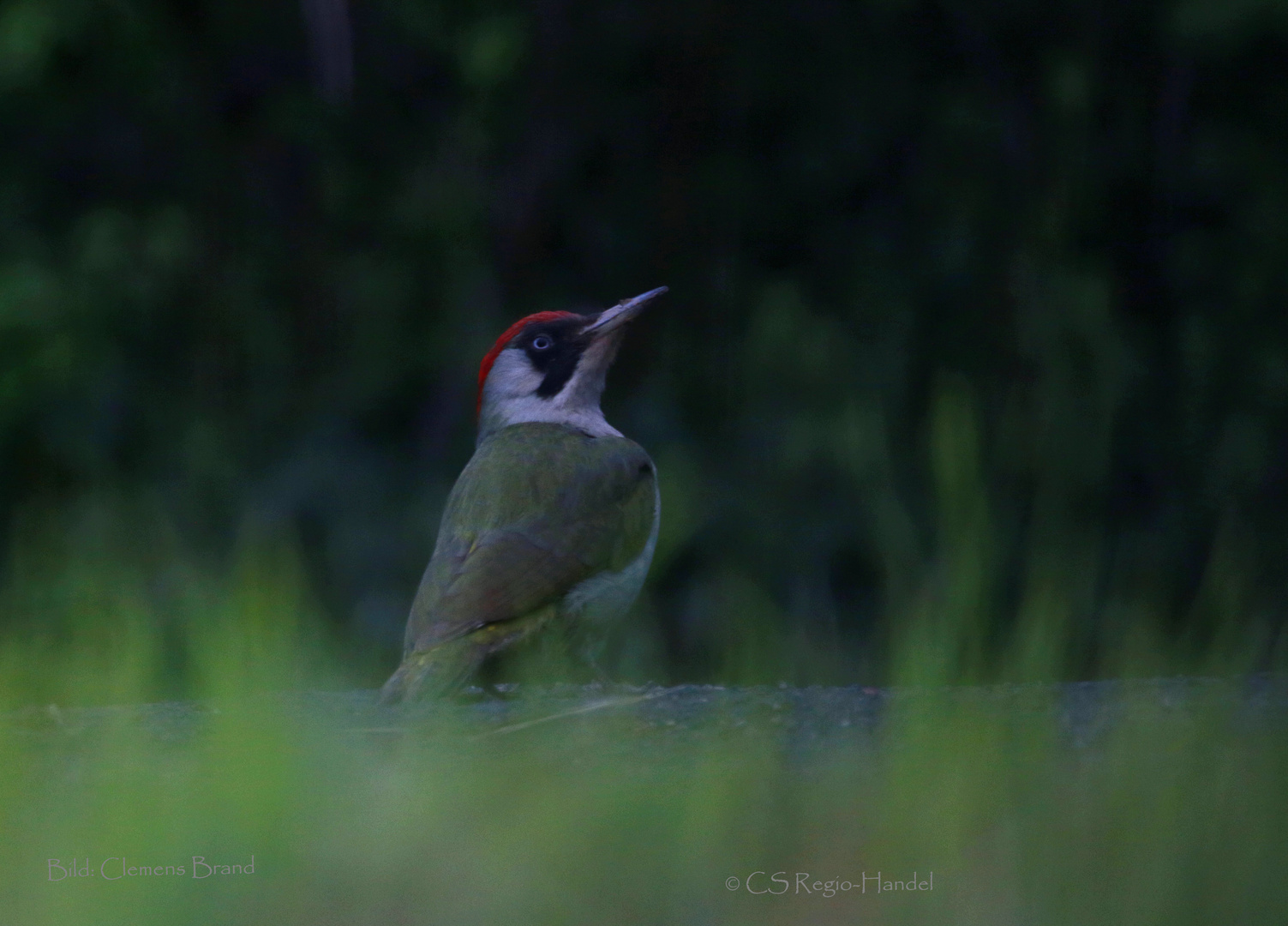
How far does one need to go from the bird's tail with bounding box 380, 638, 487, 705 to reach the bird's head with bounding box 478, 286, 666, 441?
124 cm

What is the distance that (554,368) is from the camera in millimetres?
4793

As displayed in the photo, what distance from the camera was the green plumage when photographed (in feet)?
11.8

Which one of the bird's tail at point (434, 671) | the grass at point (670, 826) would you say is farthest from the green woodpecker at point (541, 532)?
the grass at point (670, 826)

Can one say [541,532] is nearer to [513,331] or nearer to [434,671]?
[434,671]

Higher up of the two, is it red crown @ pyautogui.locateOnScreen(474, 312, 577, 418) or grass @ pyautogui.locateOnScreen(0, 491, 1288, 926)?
red crown @ pyautogui.locateOnScreen(474, 312, 577, 418)

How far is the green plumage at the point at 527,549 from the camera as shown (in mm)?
3590

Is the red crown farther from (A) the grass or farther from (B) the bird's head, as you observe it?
(A) the grass

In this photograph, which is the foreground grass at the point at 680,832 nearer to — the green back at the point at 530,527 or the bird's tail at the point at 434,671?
the bird's tail at the point at 434,671

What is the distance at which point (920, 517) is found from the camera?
224 inches

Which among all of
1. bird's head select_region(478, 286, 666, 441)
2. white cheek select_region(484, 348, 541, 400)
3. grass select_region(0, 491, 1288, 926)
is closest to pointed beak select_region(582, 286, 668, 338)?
bird's head select_region(478, 286, 666, 441)

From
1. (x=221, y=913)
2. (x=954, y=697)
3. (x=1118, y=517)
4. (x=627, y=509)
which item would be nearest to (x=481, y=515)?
(x=627, y=509)

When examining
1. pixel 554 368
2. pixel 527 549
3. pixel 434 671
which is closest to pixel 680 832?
pixel 434 671

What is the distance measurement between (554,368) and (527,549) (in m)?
1.12

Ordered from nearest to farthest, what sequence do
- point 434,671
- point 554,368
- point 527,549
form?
point 434,671 → point 527,549 → point 554,368
